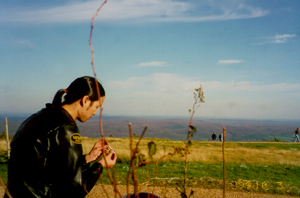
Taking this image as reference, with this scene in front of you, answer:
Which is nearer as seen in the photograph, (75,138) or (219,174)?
(75,138)

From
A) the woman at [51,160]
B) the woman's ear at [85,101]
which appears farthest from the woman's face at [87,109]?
the woman at [51,160]

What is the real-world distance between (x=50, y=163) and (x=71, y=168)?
25 cm

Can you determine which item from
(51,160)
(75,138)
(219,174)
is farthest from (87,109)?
(219,174)

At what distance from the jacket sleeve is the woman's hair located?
0.38m

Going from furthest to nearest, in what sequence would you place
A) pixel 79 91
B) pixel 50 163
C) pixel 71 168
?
1. pixel 79 91
2. pixel 50 163
3. pixel 71 168

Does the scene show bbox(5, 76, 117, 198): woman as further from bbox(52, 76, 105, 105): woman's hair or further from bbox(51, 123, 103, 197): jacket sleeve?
bbox(52, 76, 105, 105): woman's hair

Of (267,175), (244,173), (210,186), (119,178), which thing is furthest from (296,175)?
(119,178)

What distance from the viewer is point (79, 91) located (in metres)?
2.46

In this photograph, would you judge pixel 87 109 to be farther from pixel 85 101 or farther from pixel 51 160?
pixel 51 160

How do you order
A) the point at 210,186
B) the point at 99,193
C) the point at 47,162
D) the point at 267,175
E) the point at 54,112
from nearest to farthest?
the point at 47,162 < the point at 54,112 < the point at 99,193 < the point at 210,186 < the point at 267,175

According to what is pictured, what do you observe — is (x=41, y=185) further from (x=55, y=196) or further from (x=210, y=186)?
(x=210, y=186)

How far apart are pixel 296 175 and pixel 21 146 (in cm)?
1137

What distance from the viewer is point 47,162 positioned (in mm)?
2117

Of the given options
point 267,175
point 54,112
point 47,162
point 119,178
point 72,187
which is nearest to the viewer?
point 72,187
